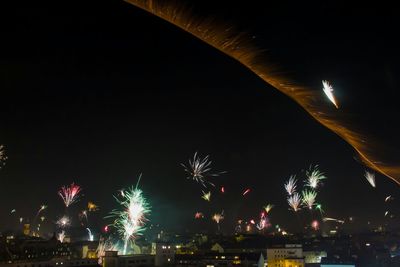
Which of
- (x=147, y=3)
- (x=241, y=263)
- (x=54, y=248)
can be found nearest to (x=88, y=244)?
(x=54, y=248)

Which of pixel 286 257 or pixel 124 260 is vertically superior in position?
pixel 124 260

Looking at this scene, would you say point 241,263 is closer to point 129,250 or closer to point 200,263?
point 200,263

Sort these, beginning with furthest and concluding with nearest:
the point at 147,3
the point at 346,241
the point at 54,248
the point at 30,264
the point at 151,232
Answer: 1. the point at 151,232
2. the point at 346,241
3. the point at 54,248
4. the point at 30,264
5. the point at 147,3

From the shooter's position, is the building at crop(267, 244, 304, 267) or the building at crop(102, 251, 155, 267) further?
the building at crop(267, 244, 304, 267)

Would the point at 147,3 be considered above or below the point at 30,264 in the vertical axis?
above

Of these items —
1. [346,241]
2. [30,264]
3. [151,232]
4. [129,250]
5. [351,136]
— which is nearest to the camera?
[351,136]

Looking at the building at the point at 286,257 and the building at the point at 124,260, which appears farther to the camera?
the building at the point at 286,257

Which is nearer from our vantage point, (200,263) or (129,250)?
(200,263)

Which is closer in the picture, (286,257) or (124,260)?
(124,260)
